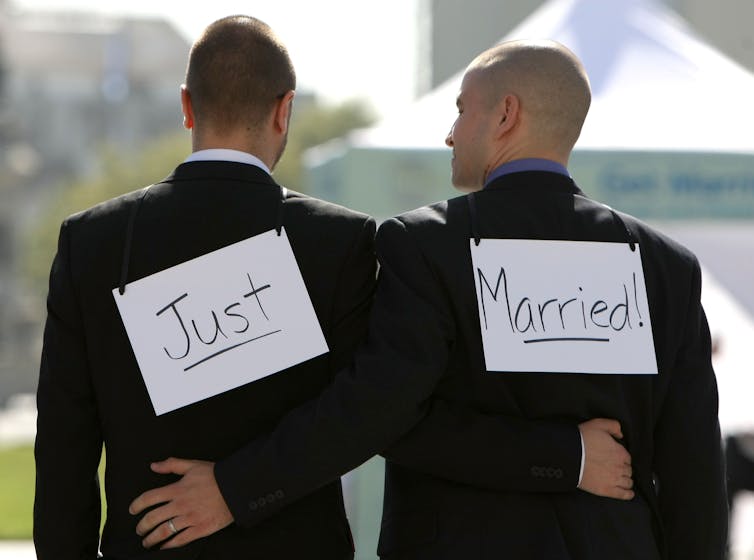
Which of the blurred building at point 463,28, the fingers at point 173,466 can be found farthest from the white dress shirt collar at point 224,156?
the blurred building at point 463,28

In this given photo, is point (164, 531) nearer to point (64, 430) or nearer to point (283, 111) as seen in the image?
point (64, 430)

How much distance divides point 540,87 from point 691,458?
75 cm

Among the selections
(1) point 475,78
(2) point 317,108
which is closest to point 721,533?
(1) point 475,78

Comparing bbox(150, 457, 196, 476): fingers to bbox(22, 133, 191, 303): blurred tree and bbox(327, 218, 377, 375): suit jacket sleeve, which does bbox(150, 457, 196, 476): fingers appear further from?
bbox(22, 133, 191, 303): blurred tree

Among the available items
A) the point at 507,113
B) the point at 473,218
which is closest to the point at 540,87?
the point at 507,113

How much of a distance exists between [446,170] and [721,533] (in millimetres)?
2296

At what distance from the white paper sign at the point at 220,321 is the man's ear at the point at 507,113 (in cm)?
48

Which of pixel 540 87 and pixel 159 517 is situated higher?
pixel 540 87

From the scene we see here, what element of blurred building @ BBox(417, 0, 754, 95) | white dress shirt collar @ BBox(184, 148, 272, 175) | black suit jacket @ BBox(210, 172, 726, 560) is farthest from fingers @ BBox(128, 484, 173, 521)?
blurred building @ BBox(417, 0, 754, 95)

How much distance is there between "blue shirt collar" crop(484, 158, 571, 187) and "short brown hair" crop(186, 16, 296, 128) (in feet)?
1.42

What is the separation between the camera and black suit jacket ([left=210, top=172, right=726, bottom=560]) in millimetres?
2162

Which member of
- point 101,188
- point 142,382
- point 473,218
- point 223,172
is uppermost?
point 223,172

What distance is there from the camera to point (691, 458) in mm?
2314

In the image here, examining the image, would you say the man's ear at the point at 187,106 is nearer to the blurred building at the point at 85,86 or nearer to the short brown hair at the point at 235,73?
the short brown hair at the point at 235,73
